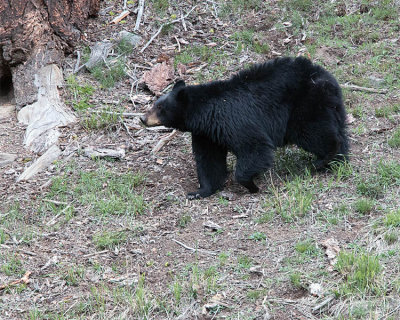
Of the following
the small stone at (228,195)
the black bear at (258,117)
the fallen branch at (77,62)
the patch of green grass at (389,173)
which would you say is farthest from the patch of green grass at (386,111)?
the fallen branch at (77,62)

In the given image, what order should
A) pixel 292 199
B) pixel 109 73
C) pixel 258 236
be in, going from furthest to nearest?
pixel 109 73
pixel 292 199
pixel 258 236

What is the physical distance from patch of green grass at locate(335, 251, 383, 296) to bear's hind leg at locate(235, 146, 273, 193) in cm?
220

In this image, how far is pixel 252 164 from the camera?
6.72m

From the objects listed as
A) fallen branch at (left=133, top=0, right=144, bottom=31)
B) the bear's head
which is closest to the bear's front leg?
the bear's head

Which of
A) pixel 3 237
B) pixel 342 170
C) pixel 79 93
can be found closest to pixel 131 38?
pixel 79 93

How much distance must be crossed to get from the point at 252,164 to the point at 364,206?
1.50 m

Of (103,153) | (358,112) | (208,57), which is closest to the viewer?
(103,153)

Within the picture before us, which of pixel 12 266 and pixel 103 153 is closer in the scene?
pixel 12 266

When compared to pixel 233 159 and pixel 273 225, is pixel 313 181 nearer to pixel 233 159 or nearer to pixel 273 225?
pixel 273 225

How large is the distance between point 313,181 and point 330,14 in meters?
5.04

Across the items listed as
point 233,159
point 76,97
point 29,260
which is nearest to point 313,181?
point 233,159

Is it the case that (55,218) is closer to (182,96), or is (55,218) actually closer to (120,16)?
(182,96)

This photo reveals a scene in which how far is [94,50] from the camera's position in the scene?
9.62 meters

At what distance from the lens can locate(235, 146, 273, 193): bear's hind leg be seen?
672 centimetres
